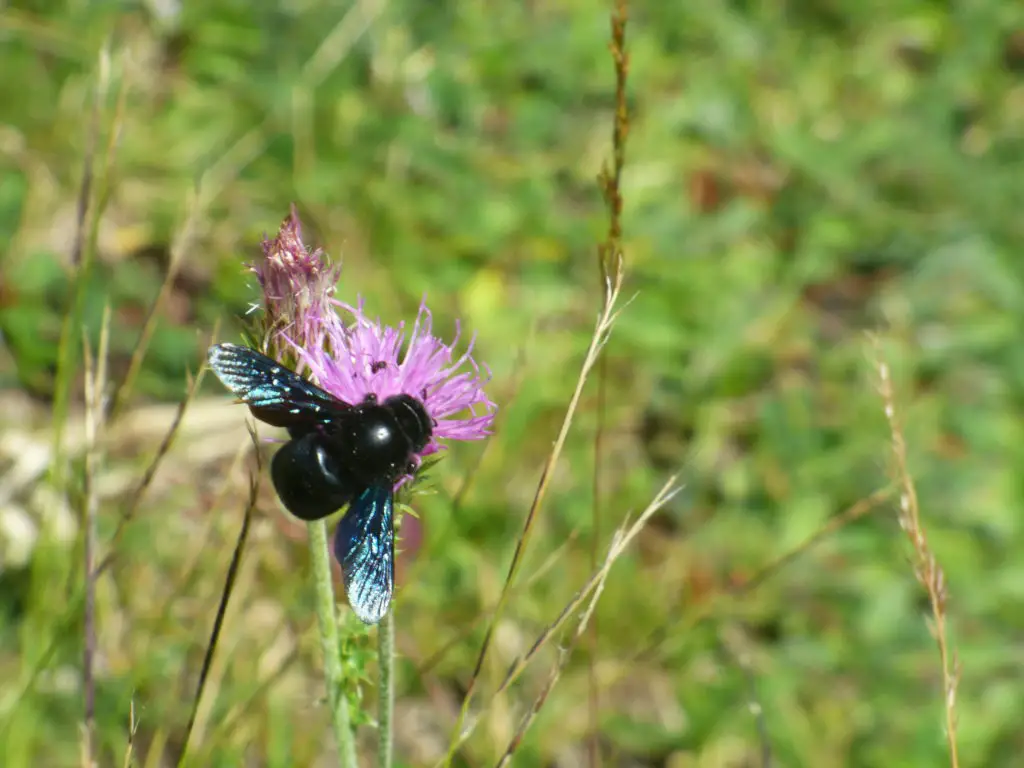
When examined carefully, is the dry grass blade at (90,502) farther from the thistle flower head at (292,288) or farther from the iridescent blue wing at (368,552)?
the iridescent blue wing at (368,552)

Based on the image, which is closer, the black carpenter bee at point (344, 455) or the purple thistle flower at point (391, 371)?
the black carpenter bee at point (344, 455)

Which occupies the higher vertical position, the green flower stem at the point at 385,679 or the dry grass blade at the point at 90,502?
the dry grass blade at the point at 90,502

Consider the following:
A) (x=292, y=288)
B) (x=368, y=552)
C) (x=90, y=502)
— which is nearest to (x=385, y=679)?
(x=368, y=552)

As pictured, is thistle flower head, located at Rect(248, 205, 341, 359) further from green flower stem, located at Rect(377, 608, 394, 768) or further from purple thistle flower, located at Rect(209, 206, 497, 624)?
green flower stem, located at Rect(377, 608, 394, 768)

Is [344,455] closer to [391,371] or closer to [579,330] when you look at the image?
[391,371]

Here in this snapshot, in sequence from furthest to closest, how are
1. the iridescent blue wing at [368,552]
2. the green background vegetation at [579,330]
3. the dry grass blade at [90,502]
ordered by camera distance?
1. the green background vegetation at [579,330]
2. the dry grass blade at [90,502]
3. the iridescent blue wing at [368,552]

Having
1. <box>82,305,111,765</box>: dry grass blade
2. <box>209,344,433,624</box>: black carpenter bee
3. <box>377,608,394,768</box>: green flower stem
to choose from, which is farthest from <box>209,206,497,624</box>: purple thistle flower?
<box>82,305,111,765</box>: dry grass blade

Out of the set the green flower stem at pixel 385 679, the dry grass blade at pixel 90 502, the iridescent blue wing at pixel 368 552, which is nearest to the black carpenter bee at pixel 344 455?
the iridescent blue wing at pixel 368 552

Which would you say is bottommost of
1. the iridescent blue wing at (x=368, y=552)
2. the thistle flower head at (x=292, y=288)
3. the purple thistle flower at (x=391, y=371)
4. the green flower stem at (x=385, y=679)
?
the green flower stem at (x=385, y=679)
